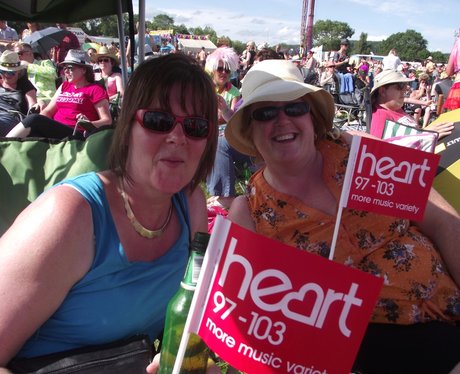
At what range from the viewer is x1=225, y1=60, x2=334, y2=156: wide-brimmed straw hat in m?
1.91

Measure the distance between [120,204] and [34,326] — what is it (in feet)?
1.51

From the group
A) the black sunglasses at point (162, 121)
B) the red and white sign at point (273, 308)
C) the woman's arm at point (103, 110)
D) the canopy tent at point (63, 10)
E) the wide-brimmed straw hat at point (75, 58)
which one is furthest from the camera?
the woman's arm at point (103, 110)

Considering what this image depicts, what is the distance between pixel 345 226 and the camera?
1920 mm

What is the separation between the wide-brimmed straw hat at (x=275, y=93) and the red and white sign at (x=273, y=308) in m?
1.04

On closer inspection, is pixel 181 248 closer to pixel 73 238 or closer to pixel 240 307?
pixel 73 238

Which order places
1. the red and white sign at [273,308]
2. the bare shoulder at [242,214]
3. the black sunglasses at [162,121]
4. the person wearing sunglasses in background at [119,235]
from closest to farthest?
the red and white sign at [273,308] < the person wearing sunglasses in background at [119,235] < the black sunglasses at [162,121] < the bare shoulder at [242,214]

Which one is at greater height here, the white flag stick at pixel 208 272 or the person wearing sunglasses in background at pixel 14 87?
the white flag stick at pixel 208 272

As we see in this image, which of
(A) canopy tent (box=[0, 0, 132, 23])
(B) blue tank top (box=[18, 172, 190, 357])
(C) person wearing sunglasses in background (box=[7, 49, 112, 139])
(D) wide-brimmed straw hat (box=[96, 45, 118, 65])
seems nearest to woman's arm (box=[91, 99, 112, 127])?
(C) person wearing sunglasses in background (box=[7, 49, 112, 139])

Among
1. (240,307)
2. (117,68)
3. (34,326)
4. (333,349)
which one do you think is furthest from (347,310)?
(117,68)

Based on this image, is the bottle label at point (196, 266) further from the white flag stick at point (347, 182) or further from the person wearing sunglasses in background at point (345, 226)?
the person wearing sunglasses in background at point (345, 226)

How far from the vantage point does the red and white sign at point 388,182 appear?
1760 mm

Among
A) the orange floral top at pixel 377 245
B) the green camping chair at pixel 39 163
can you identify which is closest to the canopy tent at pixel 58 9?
the green camping chair at pixel 39 163

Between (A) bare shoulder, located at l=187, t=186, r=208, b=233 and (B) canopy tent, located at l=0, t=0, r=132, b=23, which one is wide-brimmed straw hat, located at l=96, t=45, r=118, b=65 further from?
(A) bare shoulder, located at l=187, t=186, r=208, b=233

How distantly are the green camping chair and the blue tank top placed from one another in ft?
2.17
